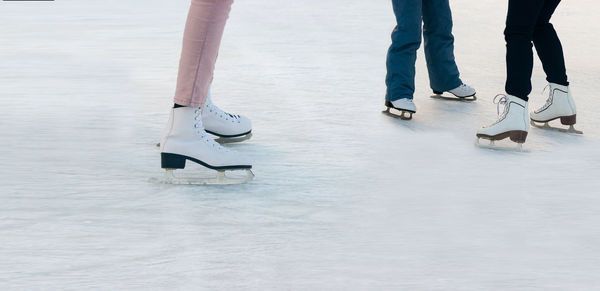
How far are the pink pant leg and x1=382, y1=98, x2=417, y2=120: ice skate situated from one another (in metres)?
1.18

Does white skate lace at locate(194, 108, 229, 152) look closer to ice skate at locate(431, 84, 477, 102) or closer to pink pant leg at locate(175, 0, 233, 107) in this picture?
pink pant leg at locate(175, 0, 233, 107)

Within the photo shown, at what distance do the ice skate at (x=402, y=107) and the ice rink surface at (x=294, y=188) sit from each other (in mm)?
50

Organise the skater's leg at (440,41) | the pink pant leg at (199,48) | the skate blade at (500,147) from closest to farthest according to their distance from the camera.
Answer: the pink pant leg at (199,48) < the skate blade at (500,147) < the skater's leg at (440,41)

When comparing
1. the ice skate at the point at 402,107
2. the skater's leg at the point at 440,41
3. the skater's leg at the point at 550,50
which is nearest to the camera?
the skater's leg at the point at 550,50

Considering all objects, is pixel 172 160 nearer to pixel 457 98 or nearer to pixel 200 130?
pixel 200 130

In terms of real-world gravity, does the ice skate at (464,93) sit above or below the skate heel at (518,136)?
below

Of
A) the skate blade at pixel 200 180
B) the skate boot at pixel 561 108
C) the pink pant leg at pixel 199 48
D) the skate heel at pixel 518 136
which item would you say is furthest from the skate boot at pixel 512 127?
the pink pant leg at pixel 199 48

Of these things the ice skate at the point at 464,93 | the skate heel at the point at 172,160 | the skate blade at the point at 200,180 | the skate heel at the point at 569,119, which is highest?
the skate heel at the point at 569,119

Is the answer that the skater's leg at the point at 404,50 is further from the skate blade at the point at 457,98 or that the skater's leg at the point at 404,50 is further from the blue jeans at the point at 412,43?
the skate blade at the point at 457,98

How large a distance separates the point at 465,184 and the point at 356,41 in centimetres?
310

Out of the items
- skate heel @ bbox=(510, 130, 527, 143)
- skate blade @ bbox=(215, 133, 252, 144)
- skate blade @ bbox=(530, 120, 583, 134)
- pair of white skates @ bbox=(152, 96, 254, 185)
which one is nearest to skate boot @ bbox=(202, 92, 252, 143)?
skate blade @ bbox=(215, 133, 252, 144)

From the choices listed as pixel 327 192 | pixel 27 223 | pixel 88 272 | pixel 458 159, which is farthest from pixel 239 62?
pixel 88 272

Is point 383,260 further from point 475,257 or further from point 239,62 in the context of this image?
point 239,62

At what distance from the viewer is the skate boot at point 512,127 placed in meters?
3.30
